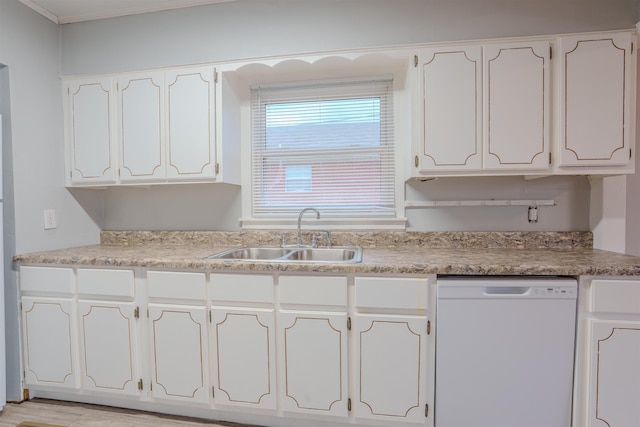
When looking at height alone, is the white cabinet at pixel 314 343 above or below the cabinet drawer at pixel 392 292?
below

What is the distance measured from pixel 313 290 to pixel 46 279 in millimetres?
1555

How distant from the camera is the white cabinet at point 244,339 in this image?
1.55 metres

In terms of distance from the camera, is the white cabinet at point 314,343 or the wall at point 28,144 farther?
the wall at point 28,144

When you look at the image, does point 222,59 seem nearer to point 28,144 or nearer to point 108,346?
point 28,144

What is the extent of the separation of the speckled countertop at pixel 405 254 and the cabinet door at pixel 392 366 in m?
0.27

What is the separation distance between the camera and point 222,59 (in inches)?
79.7

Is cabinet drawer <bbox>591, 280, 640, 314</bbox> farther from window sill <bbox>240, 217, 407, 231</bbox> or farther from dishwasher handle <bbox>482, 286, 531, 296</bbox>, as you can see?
window sill <bbox>240, 217, 407, 231</bbox>

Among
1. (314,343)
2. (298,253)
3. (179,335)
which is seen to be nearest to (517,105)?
(298,253)

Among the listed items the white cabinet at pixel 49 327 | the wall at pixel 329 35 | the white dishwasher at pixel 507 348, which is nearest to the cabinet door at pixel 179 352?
the white cabinet at pixel 49 327

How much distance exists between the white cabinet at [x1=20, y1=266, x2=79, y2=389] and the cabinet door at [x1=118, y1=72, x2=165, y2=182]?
72 centimetres

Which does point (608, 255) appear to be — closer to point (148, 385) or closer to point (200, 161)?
point (200, 161)

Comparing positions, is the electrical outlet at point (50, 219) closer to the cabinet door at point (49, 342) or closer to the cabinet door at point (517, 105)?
the cabinet door at point (49, 342)

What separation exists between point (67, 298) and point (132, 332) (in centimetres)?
44

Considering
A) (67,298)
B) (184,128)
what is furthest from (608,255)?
(67,298)
